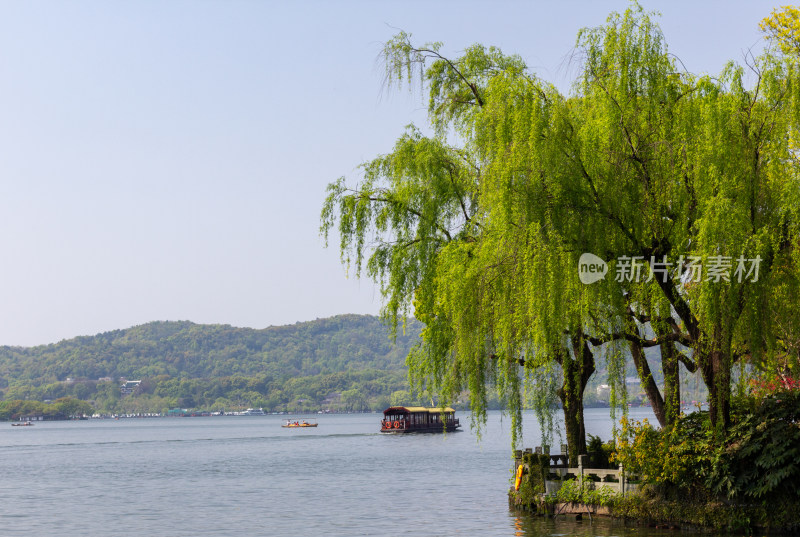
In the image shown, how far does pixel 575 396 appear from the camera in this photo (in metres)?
22.4

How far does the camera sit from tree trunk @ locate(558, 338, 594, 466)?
21.9 metres

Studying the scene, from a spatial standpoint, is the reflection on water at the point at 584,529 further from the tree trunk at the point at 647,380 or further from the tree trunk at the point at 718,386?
the tree trunk at the point at 647,380

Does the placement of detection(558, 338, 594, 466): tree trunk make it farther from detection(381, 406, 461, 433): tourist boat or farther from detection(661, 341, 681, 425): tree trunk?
detection(381, 406, 461, 433): tourist boat

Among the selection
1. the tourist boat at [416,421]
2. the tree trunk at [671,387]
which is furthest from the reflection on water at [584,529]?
the tourist boat at [416,421]

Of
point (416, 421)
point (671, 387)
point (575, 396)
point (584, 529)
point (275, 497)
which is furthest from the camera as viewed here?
point (416, 421)

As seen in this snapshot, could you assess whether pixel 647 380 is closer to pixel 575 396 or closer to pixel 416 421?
pixel 575 396

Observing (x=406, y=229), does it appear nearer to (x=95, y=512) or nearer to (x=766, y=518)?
(x=766, y=518)

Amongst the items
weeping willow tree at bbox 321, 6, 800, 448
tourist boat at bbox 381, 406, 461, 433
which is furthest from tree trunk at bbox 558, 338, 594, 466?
tourist boat at bbox 381, 406, 461, 433

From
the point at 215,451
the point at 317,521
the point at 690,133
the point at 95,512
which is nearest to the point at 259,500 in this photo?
the point at 95,512

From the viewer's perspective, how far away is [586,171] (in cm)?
1872

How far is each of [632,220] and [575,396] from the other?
5.48 metres

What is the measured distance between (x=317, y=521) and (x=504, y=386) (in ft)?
32.8

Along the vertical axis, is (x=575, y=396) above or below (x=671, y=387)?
below

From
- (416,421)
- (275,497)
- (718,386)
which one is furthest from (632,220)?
(416,421)
